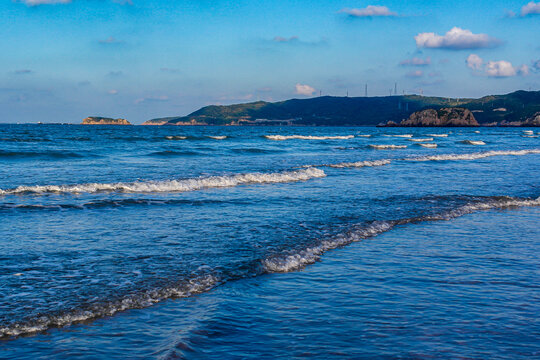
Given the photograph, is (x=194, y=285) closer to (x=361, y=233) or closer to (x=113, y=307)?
(x=113, y=307)

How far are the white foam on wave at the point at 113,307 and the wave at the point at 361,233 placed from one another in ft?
4.37

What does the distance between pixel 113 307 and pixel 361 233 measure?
20.1 feet

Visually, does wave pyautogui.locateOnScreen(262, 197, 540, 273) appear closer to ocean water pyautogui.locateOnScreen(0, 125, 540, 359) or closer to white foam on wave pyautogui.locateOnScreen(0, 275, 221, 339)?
ocean water pyautogui.locateOnScreen(0, 125, 540, 359)

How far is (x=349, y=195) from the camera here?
1609 cm

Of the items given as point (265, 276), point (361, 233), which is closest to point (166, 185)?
point (361, 233)

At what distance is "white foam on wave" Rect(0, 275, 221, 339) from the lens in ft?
16.3

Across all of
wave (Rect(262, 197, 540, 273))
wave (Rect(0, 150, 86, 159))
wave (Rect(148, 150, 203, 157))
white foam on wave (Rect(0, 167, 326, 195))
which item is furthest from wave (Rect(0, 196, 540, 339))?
wave (Rect(148, 150, 203, 157))

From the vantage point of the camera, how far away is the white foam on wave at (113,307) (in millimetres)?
4961

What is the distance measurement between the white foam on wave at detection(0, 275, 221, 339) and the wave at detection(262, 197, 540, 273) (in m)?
1.33

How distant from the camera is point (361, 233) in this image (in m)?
10.2

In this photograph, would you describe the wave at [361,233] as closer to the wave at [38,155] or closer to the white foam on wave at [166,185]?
the white foam on wave at [166,185]

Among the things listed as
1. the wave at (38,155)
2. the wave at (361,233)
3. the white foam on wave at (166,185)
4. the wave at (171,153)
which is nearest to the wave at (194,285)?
the wave at (361,233)

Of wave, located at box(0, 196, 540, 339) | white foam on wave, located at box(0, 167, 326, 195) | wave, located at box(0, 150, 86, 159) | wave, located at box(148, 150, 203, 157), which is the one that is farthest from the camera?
wave, located at box(148, 150, 203, 157)

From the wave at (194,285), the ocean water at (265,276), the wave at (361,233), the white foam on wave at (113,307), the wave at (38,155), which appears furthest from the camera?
the wave at (38,155)
